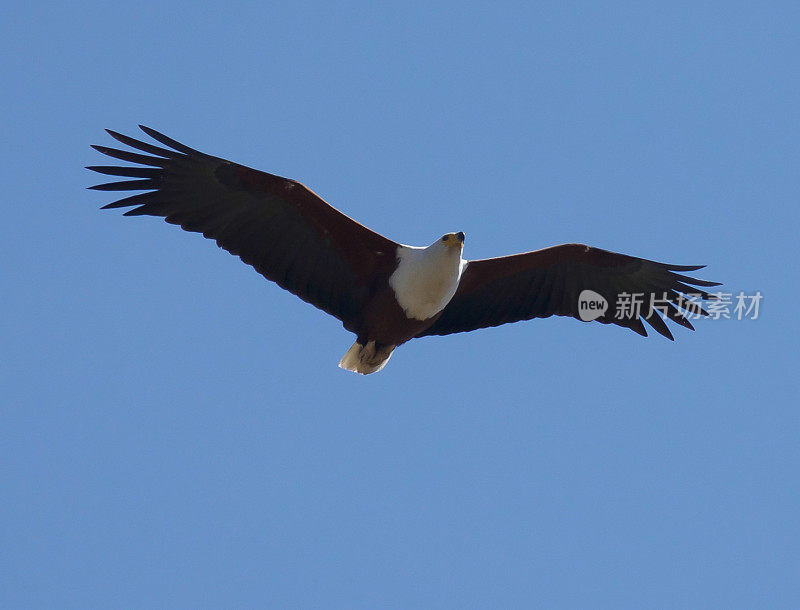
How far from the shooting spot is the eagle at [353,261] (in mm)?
10016

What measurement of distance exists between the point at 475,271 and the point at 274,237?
176 cm

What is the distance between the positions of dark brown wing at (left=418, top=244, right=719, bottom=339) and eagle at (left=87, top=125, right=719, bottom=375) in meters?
0.01

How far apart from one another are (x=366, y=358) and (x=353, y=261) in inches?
37.2

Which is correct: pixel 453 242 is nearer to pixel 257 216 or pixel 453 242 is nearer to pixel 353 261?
pixel 353 261

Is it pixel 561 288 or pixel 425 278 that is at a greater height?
pixel 561 288

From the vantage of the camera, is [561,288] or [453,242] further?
[561,288]

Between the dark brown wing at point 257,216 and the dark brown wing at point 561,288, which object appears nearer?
the dark brown wing at point 257,216

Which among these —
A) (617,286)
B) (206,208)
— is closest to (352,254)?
(206,208)

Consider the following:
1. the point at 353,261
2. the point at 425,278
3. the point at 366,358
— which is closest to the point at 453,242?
the point at 425,278

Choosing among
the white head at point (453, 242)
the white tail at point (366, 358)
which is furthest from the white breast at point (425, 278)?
the white tail at point (366, 358)

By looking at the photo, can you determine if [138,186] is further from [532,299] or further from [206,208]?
[532,299]

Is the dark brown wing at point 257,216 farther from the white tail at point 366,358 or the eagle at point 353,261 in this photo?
the white tail at point 366,358

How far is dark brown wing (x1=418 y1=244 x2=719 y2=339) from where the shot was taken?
35.2ft

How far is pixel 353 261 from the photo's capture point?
10.3 m
